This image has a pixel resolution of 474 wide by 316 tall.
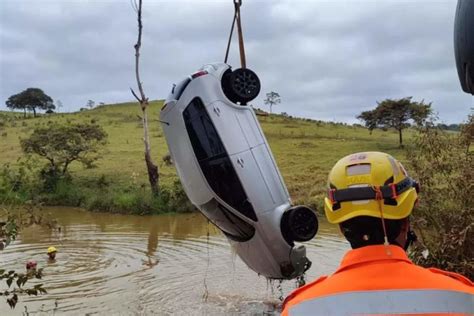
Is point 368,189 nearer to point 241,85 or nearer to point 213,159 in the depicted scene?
point 213,159

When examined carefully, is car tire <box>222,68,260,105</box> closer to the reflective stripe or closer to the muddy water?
the muddy water

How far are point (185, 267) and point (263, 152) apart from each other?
5.52 metres

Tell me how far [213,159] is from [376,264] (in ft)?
10.8

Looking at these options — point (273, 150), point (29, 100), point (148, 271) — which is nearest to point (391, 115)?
point (273, 150)

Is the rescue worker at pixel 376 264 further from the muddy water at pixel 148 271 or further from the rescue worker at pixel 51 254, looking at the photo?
the rescue worker at pixel 51 254

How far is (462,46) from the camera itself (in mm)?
1401

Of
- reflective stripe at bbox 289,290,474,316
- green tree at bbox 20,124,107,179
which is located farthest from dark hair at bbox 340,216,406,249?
green tree at bbox 20,124,107,179

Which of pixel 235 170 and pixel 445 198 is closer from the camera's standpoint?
→ pixel 235 170

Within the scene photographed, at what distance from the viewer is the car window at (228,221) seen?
4.84 meters

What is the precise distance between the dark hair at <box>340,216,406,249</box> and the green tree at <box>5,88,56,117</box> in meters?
56.8

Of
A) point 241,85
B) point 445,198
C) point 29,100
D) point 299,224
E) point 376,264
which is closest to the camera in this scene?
point 376,264

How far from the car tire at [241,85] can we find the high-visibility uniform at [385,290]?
3.53 metres

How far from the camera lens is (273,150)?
27.3 m

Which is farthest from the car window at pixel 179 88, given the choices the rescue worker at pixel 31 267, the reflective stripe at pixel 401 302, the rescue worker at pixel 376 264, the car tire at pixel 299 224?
the reflective stripe at pixel 401 302
